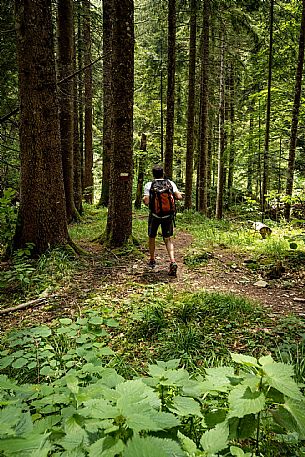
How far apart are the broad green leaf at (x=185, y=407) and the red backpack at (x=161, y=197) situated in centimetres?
497

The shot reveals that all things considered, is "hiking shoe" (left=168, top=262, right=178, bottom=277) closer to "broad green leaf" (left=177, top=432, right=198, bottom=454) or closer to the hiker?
the hiker

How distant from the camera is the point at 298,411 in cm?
153

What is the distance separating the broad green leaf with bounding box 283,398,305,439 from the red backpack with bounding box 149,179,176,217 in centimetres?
511

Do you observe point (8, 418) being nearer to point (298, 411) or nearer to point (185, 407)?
point (185, 407)

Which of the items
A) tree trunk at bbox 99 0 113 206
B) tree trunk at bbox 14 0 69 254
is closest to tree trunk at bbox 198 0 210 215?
tree trunk at bbox 99 0 113 206

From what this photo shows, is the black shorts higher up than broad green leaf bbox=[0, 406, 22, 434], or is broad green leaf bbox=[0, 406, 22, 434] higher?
the black shorts

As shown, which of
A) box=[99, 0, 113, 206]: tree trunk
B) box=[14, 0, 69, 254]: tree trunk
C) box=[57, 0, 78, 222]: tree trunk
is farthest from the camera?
box=[99, 0, 113, 206]: tree trunk

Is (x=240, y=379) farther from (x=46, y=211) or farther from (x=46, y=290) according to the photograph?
(x=46, y=211)

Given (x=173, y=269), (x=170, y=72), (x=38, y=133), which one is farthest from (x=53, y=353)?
(x=170, y=72)

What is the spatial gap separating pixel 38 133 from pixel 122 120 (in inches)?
74.2

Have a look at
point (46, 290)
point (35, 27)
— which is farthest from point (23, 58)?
point (46, 290)

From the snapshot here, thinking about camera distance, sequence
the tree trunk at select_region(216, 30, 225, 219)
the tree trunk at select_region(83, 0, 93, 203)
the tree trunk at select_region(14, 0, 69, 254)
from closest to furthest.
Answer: the tree trunk at select_region(14, 0, 69, 254) → the tree trunk at select_region(83, 0, 93, 203) → the tree trunk at select_region(216, 30, 225, 219)

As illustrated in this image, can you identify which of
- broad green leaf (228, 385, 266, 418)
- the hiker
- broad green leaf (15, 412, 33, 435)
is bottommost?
broad green leaf (15, 412, 33, 435)

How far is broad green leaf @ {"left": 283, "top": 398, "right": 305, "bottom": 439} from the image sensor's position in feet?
4.78
